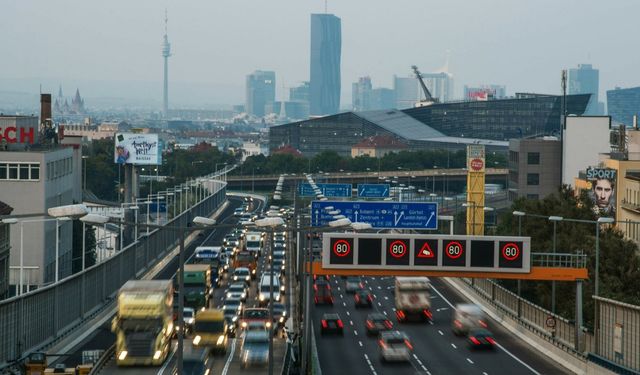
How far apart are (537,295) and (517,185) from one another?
82.7 metres

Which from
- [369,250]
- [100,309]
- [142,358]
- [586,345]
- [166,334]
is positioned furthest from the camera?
[100,309]

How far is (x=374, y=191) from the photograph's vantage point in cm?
11319

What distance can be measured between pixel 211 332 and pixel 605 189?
57113 mm

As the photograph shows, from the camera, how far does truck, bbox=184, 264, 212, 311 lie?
79.9 meters

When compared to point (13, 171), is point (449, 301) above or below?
below

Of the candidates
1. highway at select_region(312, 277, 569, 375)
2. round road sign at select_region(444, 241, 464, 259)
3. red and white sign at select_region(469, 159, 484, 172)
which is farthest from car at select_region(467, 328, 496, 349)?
red and white sign at select_region(469, 159, 484, 172)

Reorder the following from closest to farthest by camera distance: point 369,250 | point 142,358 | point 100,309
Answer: point 142,358 → point 369,250 → point 100,309

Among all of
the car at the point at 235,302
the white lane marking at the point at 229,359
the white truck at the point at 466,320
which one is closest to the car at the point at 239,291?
the car at the point at 235,302

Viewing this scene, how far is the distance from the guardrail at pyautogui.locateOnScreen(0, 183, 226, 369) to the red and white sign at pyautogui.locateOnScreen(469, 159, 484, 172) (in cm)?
2466

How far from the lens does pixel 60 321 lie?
6525 cm

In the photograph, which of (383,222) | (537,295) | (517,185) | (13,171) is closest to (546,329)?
(537,295)

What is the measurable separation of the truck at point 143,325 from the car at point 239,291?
2922 cm

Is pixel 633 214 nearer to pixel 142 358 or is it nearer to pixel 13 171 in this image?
pixel 13 171

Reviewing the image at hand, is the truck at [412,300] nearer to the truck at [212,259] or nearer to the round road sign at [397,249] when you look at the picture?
the round road sign at [397,249]
